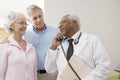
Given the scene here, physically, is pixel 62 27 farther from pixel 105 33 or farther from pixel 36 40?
pixel 105 33

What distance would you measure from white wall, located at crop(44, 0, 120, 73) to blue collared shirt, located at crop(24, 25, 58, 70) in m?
0.64

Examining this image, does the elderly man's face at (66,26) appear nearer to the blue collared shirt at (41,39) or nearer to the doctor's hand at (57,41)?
the doctor's hand at (57,41)

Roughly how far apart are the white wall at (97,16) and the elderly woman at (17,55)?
2.89 feet

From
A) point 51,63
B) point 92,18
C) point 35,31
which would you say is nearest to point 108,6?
point 92,18

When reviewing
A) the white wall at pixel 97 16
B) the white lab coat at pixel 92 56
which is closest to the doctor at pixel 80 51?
the white lab coat at pixel 92 56

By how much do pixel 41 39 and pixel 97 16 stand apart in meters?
0.96

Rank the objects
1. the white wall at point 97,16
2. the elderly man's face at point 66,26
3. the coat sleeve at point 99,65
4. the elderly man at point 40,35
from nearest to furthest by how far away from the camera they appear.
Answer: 1. the coat sleeve at point 99,65
2. the elderly man's face at point 66,26
3. the elderly man at point 40,35
4. the white wall at point 97,16

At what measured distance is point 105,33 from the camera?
304 cm

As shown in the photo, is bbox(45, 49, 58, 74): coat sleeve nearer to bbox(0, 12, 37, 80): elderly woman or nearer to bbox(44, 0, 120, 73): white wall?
bbox(0, 12, 37, 80): elderly woman

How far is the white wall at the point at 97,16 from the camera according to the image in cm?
302

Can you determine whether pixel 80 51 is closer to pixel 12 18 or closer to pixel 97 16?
pixel 12 18

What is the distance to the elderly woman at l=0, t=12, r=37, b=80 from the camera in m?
2.10

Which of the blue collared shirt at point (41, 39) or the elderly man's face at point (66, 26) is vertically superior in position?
the elderly man's face at point (66, 26)

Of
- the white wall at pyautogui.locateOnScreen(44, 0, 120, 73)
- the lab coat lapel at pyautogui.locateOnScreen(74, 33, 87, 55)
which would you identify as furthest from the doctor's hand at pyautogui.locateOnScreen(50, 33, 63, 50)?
the white wall at pyautogui.locateOnScreen(44, 0, 120, 73)
